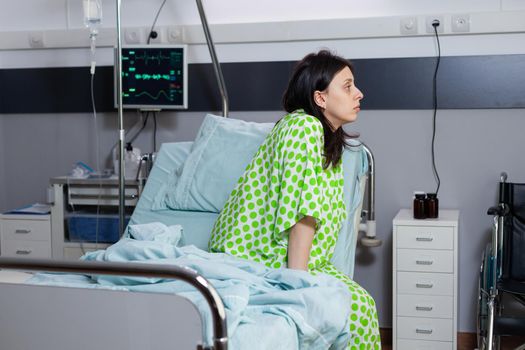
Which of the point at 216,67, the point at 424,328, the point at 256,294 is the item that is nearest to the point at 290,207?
the point at 256,294

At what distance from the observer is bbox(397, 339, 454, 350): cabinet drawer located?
3344mm

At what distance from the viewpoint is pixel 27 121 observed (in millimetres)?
4352

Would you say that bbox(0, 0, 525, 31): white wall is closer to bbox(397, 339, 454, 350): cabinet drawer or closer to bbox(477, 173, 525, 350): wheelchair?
bbox(477, 173, 525, 350): wheelchair

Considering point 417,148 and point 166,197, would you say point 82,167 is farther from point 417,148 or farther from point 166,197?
point 417,148

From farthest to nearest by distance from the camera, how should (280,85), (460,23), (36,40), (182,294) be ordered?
(36,40) < (280,85) < (460,23) < (182,294)

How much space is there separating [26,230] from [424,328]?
6.53ft

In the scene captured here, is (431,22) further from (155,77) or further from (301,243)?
(301,243)

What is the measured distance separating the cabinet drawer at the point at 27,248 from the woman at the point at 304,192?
138cm

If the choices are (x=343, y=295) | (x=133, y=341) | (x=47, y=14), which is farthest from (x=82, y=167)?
(x=133, y=341)

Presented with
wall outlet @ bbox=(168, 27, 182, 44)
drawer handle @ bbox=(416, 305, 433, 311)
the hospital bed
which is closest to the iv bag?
wall outlet @ bbox=(168, 27, 182, 44)

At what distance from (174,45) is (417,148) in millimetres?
1310

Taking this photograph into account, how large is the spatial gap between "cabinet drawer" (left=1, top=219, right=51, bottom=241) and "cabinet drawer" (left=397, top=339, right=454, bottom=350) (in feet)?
5.85

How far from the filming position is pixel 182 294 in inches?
71.9

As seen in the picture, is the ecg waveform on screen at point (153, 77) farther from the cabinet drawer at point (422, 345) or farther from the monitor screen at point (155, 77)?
the cabinet drawer at point (422, 345)
